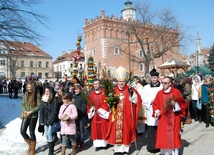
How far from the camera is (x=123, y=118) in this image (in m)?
6.46

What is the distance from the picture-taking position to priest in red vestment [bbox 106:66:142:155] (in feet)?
21.0

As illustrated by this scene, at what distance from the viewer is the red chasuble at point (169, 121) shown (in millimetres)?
5645

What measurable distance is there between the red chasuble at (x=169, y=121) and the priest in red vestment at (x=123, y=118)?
2.86 ft

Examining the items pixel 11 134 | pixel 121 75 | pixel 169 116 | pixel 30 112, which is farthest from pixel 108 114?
pixel 11 134

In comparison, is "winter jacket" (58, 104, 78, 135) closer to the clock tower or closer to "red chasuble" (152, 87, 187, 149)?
"red chasuble" (152, 87, 187, 149)

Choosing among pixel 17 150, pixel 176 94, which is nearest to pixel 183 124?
pixel 176 94

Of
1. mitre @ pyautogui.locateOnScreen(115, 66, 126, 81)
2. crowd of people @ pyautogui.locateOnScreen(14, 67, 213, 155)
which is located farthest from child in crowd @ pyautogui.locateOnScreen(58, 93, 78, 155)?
mitre @ pyautogui.locateOnScreen(115, 66, 126, 81)

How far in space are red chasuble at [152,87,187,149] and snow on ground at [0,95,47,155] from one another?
3984 millimetres

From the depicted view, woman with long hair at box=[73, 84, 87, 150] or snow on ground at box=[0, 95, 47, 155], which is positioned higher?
woman with long hair at box=[73, 84, 87, 150]

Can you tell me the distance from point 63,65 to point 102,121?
71028 millimetres

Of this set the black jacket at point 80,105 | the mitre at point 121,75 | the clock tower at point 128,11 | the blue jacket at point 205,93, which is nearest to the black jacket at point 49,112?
the black jacket at point 80,105

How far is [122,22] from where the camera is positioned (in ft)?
167

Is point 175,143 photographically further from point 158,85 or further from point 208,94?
point 208,94

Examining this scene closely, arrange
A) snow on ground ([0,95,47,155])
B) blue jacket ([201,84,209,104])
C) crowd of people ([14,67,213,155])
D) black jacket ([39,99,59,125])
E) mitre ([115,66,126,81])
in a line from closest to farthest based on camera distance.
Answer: crowd of people ([14,67,213,155]) < black jacket ([39,99,59,125]) < mitre ([115,66,126,81]) < snow on ground ([0,95,47,155]) < blue jacket ([201,84,209,104])
